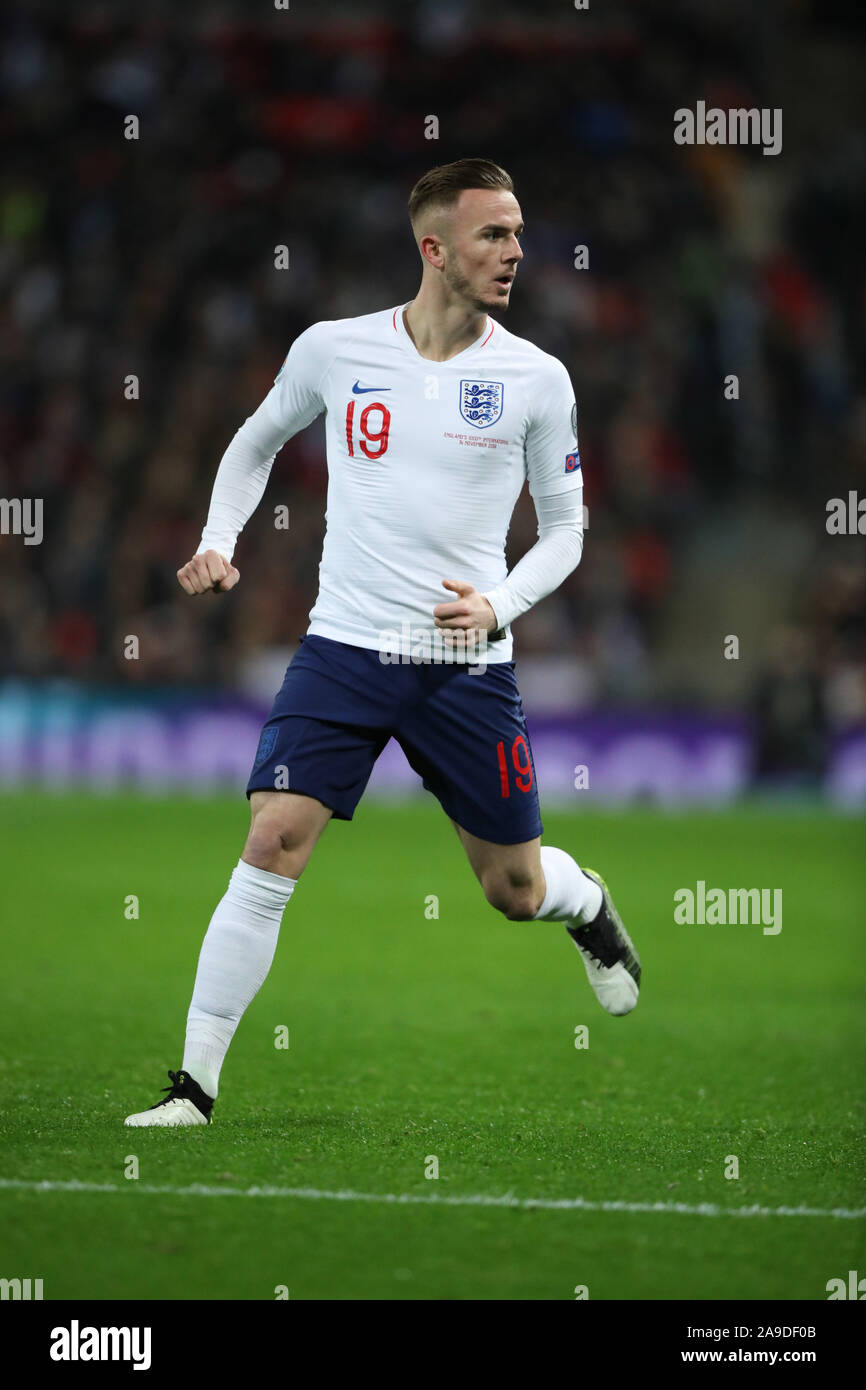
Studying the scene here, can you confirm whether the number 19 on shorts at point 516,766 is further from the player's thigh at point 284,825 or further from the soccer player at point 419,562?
the player's thigh at point 284,825

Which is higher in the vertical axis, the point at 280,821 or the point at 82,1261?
the point at 280,821

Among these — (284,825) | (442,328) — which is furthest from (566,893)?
(442,328)

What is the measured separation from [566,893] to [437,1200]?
1474 millimetres

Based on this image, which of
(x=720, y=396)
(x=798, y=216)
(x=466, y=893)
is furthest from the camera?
(x=798, y=216)

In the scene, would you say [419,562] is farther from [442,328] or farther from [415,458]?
[442,328]

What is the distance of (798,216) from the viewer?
2188 centimetres

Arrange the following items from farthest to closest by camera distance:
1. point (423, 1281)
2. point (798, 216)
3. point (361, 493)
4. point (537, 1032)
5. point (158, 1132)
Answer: point (798, 216) < point (537, 1032) < point (361, 493) < point (158, 1132) < point (423, 1281)

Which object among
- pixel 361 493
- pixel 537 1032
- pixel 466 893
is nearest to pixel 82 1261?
pixel 361 493

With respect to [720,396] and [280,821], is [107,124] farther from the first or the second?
[280,821]

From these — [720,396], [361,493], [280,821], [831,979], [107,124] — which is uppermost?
[107,124]

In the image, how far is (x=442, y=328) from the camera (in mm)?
5328

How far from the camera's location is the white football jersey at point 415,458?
525 cm

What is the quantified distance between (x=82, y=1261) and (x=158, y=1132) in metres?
1.05

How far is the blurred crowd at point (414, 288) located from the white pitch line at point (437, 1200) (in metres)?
12.4
